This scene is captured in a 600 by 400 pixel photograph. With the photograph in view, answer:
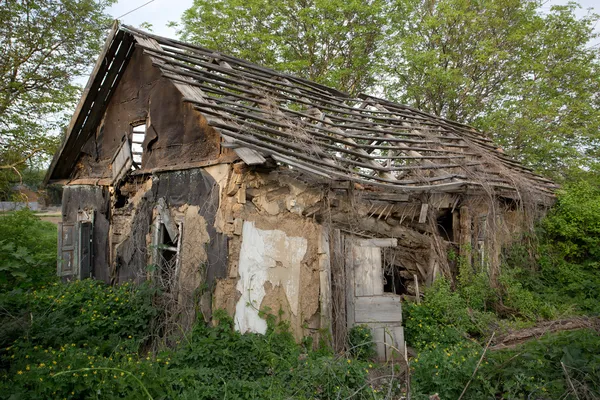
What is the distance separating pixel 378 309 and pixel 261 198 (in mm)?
2473

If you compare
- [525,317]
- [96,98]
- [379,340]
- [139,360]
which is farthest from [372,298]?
[96,98]

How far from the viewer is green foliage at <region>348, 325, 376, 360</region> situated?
5.50 meters

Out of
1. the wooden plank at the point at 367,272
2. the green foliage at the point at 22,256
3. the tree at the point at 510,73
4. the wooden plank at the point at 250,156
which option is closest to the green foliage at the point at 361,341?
the wooden plank at the point at 367,272

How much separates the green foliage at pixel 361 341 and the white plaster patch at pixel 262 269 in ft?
3.14

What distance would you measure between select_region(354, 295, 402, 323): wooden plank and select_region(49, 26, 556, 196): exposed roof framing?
173cm

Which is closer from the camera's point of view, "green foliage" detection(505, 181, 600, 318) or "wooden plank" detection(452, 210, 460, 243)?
"wooden plank" detection(452, 210, 460, 243)

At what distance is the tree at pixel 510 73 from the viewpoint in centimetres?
1325

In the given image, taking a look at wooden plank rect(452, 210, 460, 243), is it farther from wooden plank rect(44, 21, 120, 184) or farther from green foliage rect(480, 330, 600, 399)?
wooden plank rect(44, 21, 120, 184)

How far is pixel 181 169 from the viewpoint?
20.5 ft

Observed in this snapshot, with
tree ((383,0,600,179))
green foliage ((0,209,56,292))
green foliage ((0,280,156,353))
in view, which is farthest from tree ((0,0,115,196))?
tree ((383,0,600,179))

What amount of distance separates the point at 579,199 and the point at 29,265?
12454mm

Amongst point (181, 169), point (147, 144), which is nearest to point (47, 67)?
point (147, 144)

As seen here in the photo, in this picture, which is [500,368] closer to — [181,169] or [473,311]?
[473,311]

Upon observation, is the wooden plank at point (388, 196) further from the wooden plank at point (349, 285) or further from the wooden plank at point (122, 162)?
the wooden plank at point (122, 162)
